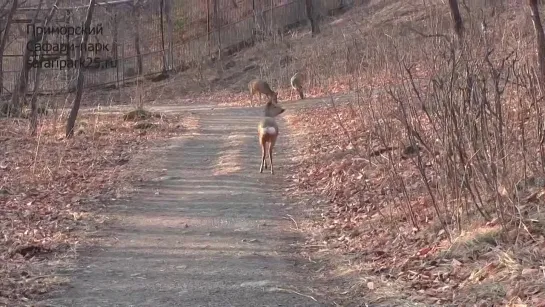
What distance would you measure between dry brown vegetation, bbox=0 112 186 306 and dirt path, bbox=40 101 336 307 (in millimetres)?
369

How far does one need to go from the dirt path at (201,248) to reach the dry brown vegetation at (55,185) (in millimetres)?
369

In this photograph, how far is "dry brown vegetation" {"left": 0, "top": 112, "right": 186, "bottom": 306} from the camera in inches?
301

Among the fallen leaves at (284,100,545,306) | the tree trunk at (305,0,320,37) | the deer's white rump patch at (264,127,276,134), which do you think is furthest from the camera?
the tree trunk at (305,0,320,37)

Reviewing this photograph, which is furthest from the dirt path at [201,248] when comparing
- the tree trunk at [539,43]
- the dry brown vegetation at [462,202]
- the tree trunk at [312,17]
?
the tree trunk at [312,17]

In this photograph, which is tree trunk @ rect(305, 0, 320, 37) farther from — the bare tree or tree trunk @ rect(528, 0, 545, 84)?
tree trunk @ rect(528, 0, 545, 84)

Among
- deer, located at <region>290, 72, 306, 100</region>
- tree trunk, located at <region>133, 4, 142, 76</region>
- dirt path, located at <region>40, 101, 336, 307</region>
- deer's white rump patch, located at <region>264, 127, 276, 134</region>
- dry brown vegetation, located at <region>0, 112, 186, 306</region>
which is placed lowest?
dirt path, located at <region>40, 101, 336, 307</region>

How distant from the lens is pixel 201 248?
8.42 meters

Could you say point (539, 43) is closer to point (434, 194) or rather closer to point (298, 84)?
point (434, 194)

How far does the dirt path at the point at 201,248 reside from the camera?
21.7ft

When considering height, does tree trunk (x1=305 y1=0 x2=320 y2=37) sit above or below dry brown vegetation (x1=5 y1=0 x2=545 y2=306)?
above

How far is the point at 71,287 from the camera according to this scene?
6.95m

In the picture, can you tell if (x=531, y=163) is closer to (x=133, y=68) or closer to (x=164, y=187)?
(x=164, y=187)

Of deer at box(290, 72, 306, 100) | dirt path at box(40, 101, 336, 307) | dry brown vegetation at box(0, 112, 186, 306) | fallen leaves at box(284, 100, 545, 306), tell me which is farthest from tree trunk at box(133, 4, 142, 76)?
fallen leaves at box(284, 100, 545, 306)

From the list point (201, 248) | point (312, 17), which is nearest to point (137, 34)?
point (312, 17)
